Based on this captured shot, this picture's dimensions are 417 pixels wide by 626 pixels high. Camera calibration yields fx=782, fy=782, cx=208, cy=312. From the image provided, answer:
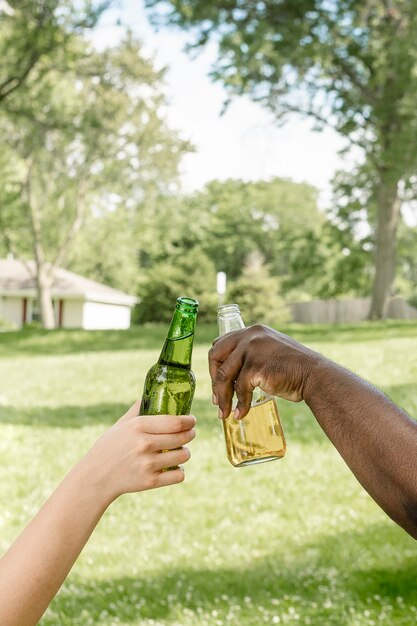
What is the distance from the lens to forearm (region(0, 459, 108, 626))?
1.33 meters

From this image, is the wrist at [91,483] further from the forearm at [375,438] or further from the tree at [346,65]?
the tree at [346,65]

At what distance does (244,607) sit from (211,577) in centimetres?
56

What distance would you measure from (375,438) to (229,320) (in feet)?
2.04

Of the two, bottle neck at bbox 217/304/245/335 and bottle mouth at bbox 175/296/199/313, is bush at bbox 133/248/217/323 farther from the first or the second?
bottle mouth at bbox 175/296/199/313

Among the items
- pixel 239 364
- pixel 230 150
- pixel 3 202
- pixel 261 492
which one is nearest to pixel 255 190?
pixel 3 202

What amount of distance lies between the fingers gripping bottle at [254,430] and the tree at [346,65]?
15317 millimetres

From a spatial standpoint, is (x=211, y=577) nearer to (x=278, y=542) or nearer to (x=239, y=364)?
(x=278, y=542)

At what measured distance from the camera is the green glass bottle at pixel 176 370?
1.73 m

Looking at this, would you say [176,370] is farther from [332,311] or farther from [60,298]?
[60,298]

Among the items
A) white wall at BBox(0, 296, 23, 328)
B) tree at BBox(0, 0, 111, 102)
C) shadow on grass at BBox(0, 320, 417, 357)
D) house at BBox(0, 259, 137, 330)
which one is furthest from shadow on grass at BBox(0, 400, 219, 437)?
white wall at BBox(0, 296, 23, 328)

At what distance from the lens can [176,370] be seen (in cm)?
177

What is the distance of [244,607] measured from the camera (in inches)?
198

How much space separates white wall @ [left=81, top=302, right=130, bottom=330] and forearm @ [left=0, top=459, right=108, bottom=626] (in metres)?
48.3

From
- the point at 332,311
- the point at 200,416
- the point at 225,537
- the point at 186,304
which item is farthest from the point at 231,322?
the point at 332,311
